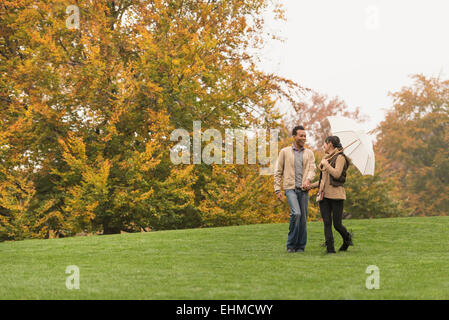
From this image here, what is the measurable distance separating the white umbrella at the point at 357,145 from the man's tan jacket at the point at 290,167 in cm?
94

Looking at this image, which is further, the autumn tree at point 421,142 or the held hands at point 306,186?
the autumn tree at point 421,142

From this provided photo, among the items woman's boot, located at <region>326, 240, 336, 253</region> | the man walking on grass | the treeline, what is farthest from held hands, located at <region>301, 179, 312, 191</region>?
the treeline

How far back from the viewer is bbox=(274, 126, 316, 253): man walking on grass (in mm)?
8867

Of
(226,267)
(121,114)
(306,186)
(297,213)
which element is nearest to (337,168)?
(306,186)

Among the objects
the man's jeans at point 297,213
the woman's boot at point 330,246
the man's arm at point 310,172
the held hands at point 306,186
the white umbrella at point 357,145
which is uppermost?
the white umbrella at point 357,145

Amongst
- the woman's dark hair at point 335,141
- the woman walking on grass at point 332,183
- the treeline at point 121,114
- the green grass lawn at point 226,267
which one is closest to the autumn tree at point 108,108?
the treeline at point 121,114

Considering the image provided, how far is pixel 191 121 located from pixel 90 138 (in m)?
3.89

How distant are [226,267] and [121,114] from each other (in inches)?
507

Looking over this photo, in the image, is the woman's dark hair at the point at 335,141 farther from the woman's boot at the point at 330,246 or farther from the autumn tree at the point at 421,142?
the autumn tree at the point at 421,142

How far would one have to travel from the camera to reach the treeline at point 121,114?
18.1 meters

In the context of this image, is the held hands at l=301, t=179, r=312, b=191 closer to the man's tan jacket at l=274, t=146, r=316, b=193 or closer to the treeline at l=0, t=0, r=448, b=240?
the man's tan jacket at l=274, t=146, r=316, b=193

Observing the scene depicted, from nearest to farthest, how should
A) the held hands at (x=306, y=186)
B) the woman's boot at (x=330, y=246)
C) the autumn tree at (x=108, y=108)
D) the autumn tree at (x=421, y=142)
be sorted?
the held hands at (x=306, y=186)
the woman's boot at (x=330, y=246)
the autumn tree at (x=108, y=108)
the autumn tree at (x=421, y=142)

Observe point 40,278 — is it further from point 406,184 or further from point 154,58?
point 406,184

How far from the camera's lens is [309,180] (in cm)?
882
